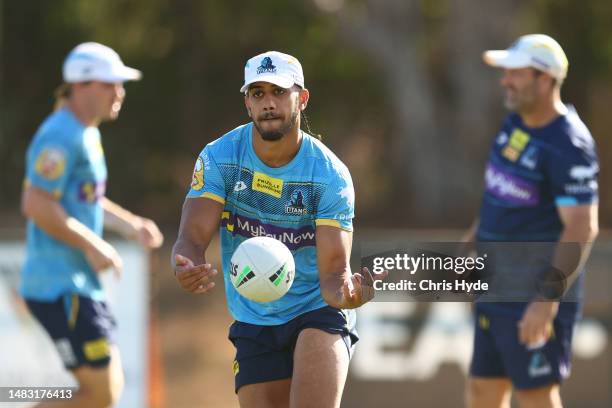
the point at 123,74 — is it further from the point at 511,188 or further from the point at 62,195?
the point at 511,188

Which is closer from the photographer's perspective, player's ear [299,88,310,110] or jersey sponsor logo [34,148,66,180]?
player's ear [299,88,310,110]

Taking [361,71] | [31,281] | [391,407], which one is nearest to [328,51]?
[361,71]

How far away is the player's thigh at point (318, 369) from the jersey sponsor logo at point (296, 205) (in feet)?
1.82

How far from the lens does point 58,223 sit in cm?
693

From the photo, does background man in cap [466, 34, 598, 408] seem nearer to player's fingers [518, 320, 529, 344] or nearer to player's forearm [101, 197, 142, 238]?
player's fingers [518, 320, 529, 344]

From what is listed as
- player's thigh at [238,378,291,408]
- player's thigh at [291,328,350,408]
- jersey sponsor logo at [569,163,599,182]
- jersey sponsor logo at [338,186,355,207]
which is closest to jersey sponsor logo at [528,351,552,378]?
jersey sponsor logo at [569,163,599,182]

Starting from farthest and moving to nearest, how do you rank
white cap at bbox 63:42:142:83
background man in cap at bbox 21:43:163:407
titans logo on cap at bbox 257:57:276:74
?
1. white cap at bbox 63:42:142:83
2. background man in cap at bbox 21:43:163:407
3. titans logo on cap at bbox 257:57:276:74

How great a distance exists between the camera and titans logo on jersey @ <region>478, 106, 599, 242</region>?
6.55m

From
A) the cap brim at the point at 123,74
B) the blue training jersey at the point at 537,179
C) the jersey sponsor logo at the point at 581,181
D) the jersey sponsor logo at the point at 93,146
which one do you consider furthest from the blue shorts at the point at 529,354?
the cap brim at the point at 123,74

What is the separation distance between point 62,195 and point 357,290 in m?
2.63

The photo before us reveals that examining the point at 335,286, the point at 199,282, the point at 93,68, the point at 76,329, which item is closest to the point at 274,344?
the point at 335,286

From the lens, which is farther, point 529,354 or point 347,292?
point 529,354

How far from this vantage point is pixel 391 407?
9.16 meters

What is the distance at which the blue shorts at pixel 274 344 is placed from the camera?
18.2 feet
